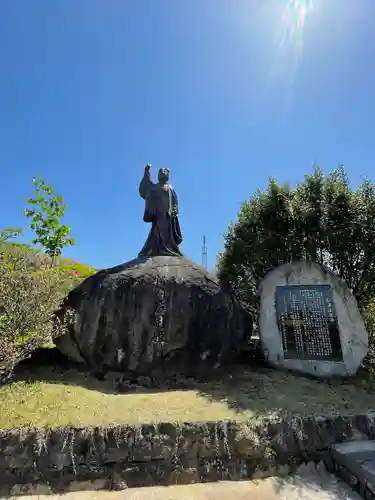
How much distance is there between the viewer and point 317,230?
773 cm

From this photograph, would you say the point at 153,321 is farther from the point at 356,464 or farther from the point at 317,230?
the point at 317,230

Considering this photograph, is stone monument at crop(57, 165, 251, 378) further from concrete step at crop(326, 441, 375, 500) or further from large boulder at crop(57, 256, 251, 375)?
concrete step at crop(326, 441, 375, 500)

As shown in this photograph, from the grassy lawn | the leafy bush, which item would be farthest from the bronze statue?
the grassy lawn

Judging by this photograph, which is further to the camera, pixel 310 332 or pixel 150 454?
pixel 310 332

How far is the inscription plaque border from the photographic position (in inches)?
250

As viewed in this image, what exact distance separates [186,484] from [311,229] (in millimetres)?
6224

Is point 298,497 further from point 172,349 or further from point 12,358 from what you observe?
point 12,358

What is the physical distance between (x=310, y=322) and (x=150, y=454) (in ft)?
14.1

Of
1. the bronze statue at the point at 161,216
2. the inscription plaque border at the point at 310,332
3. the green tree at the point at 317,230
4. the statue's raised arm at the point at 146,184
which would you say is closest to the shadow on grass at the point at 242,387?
the inscription plaque border at the point at 310,332

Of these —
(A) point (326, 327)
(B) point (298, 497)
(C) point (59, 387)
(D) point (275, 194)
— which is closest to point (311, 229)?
(D) point (275, 194)

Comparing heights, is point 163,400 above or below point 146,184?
below

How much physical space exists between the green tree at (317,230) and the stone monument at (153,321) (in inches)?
43.9

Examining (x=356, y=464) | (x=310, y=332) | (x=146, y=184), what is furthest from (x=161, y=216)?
(x=356, y=464)

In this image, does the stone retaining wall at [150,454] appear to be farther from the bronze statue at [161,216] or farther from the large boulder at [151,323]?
the bronze statue at [161,216]
